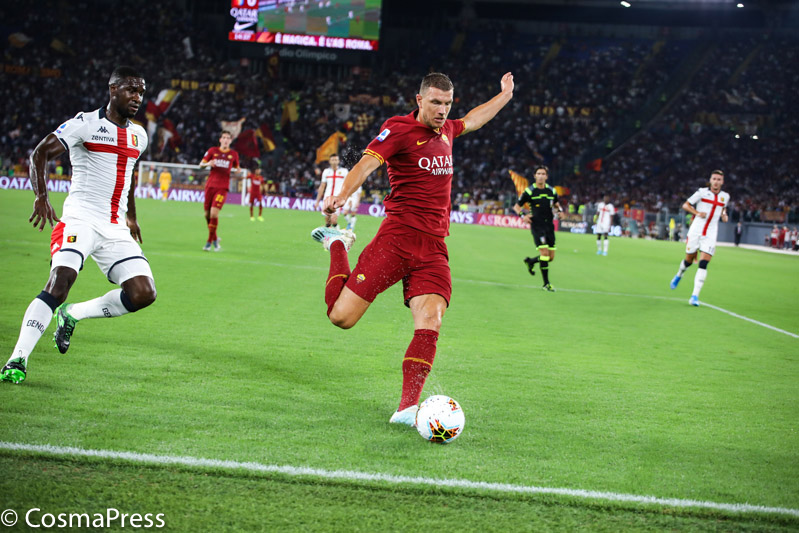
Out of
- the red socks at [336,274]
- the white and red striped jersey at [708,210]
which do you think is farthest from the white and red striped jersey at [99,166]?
the white and red striped jersey at [708,210]

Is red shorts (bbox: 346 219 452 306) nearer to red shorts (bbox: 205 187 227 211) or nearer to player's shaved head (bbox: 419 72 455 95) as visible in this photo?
player's shaved head (bbox: 419 72 455 95)

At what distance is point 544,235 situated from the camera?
15000 mm

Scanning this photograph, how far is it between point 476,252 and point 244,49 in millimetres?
39794

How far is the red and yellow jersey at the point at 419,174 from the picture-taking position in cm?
525

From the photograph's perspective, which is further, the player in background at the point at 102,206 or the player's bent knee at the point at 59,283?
the player in background at the point at 102,206

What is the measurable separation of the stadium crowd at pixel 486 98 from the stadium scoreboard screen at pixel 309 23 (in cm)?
479

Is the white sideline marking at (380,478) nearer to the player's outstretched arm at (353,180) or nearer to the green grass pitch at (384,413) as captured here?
the green grass pitch at (384,413)

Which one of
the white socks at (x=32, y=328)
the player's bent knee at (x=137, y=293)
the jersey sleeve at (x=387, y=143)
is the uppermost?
the jersey sleeve at (x=387, y=143)

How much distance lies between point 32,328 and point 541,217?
1144 cm

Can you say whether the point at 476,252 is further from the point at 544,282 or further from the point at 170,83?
the point at 170,83

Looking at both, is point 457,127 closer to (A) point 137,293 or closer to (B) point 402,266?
(B) point 402,266

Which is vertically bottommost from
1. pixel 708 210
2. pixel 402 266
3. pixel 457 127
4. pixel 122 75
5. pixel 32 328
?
pixel 32 328

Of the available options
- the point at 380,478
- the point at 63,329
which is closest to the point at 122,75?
the point at 63,329

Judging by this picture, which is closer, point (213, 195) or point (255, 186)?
point (213, 195)
